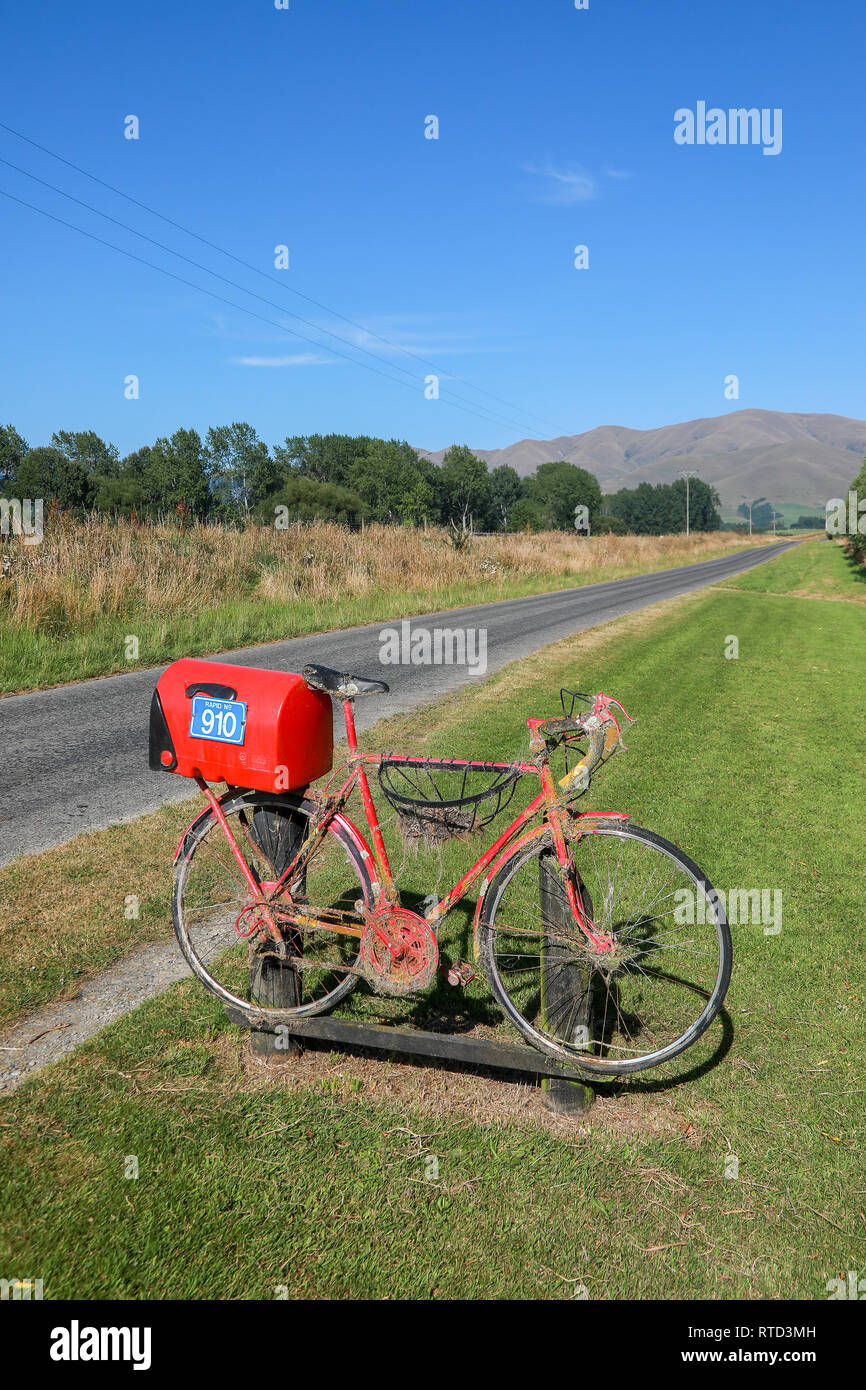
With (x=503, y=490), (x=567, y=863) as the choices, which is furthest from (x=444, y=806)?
(x=503, y=490)

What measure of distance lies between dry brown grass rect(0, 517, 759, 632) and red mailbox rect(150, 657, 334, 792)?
A: 1002 centimetres

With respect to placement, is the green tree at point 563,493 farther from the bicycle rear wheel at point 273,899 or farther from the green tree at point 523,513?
the bicycle rear wheel at point 273,899

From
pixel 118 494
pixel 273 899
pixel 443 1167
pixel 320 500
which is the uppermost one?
pixel 320 500

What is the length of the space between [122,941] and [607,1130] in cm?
267

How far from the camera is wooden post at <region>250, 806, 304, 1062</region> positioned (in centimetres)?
349

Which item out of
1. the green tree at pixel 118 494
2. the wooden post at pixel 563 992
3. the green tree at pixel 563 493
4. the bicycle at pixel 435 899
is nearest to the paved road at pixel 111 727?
A: the bicycle at pixel 435 899

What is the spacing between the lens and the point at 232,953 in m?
4.32

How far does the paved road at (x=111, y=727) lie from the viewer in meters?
6.32

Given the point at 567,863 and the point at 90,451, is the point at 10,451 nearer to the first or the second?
the point at 90,451

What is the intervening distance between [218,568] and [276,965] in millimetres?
15383

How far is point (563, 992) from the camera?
10.8 ft

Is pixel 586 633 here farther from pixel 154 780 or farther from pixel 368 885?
pixel 368 885
